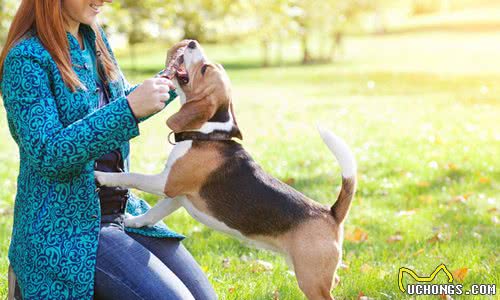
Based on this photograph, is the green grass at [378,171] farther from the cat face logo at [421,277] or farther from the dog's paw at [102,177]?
the dog's paw at [102,177]

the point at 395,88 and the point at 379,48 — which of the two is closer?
the point at 395,88

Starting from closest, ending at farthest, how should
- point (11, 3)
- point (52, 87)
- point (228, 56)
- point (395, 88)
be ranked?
point (52, 87)
point (11, 3)
point (395, 88)
point (228, 56)

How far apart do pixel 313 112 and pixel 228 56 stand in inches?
804

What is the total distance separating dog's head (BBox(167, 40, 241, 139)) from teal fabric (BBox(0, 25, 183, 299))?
399mm

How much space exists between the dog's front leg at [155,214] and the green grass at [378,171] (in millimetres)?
1015

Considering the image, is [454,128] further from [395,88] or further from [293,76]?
[293,76]

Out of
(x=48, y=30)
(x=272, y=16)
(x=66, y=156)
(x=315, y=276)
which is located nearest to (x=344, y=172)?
(x=315, y=276)

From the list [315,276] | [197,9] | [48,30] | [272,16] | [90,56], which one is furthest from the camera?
[197,9]

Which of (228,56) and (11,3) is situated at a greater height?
(11,3)

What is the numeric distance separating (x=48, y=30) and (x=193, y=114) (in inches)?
31.7

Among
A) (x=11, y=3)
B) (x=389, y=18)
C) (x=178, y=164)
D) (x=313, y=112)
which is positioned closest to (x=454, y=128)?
(x=313, y=112)

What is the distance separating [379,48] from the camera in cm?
3641

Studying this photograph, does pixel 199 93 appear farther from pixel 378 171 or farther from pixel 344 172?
pixel 378 171

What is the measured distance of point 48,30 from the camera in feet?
10.9
